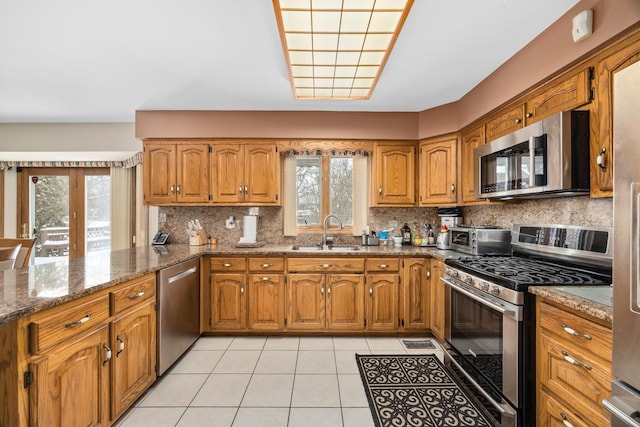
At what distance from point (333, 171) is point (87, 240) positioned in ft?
12.3

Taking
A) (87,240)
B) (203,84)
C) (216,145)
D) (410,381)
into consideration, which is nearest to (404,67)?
(203,84)

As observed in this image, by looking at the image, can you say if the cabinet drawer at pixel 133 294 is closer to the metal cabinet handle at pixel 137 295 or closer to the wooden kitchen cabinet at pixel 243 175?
the metal cabinet handle at pixel 137 295

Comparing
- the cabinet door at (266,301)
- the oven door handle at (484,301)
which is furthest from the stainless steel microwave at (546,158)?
the cabinet door at (266,301)

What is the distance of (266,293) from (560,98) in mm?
2817

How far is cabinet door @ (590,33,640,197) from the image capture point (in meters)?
1.50

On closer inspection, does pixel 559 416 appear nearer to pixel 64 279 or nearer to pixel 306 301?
pixel 306 301

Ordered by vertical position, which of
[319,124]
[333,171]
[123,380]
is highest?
[319,124]

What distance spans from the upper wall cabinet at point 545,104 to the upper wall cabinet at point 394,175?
93cm

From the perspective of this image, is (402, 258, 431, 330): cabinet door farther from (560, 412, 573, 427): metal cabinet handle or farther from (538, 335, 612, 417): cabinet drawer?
(560, 412, 573, 427): metal cabinet handle

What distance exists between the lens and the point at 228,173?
345 centimetres

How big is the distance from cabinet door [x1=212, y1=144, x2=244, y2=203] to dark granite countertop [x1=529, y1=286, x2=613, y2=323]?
285cm

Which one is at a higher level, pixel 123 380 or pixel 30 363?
pixel 30 363

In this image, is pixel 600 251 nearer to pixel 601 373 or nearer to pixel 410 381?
pixel 601 373

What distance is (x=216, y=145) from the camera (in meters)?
3.45
